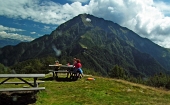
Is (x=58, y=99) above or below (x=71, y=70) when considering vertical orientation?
below

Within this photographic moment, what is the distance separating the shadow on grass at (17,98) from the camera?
1302 centimetres

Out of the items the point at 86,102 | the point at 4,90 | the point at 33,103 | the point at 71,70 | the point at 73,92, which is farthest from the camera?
the point at 71,70

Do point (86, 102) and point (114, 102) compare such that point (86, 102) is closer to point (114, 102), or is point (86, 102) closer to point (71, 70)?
point (114, 102)

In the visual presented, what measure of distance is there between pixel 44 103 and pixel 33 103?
0.70 metres

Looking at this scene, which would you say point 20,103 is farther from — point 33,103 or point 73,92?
point 73,92

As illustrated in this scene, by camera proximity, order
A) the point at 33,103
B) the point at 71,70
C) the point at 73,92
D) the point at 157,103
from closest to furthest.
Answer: the point at 33,103 < the point at 157,103 < the point at 73,92 < the point at 71,70

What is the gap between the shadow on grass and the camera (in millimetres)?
13016

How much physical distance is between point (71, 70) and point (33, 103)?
14.1 metres

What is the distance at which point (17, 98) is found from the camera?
43.6 feet

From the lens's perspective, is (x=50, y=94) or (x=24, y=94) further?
(x=50, y=94)

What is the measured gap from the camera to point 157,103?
51.9 ft

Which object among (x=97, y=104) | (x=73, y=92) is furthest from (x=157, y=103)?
(x=73, y=92)

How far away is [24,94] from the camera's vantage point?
1376 centimetres

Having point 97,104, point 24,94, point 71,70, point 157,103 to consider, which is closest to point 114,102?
point 97,104
